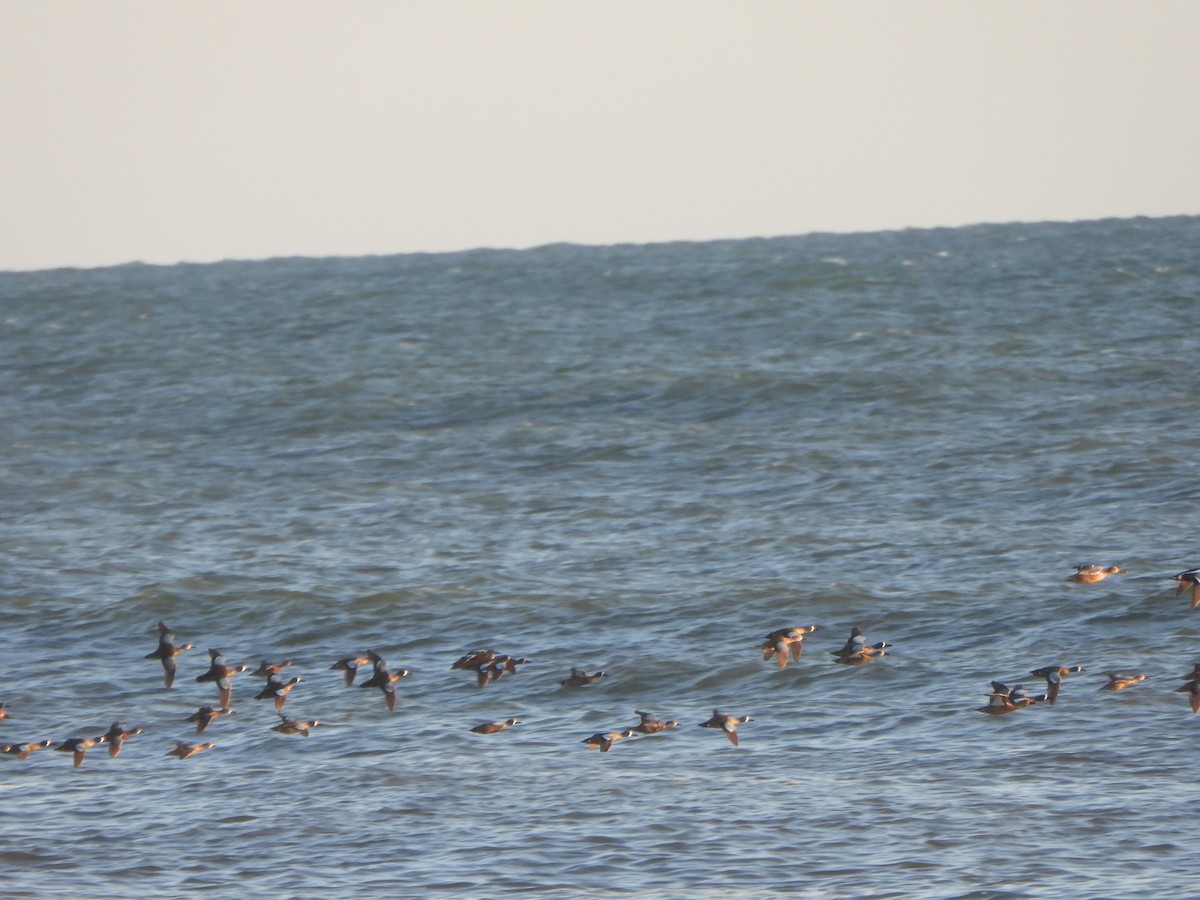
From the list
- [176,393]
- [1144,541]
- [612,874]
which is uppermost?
→ [176,393]

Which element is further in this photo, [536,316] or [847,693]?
[536,316]

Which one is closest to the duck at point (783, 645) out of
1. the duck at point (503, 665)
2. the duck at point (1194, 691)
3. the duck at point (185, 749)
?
the duck at point (503, 665)

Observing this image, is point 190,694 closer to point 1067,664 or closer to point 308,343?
point 1067,664

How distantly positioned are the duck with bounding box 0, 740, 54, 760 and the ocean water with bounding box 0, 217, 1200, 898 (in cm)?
28

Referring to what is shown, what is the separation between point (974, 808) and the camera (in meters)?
17.4

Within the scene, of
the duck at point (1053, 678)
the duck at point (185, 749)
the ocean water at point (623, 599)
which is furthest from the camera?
the duck at point (185, 749)

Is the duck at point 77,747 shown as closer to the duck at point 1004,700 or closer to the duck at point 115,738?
the duck at point 115,738

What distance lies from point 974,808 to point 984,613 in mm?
7330

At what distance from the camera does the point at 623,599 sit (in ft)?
87.2

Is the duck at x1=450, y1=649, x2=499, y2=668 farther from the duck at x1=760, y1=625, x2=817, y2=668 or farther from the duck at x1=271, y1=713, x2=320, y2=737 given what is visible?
the duck at x1=760, y1=625, x2=817, y2=668

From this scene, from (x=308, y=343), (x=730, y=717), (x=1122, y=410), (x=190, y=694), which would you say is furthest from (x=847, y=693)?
(x=308, y=343)

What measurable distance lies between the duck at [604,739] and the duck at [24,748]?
5.98 m

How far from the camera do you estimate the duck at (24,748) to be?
19.4 metres

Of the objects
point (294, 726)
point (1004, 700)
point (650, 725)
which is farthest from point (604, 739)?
point (1004, 700)
